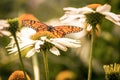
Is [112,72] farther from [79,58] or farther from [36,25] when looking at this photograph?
[79,58]

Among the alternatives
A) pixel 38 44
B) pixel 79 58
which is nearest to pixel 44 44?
pixel 38 44

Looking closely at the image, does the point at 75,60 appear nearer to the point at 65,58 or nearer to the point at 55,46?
the point at 65,58

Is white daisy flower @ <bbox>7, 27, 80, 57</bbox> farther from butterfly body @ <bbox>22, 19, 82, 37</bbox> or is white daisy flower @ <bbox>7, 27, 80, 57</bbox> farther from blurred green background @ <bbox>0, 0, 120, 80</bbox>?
blurred green background @ <bbox>0, 0, 120, 80</bbox>

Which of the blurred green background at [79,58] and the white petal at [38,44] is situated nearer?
the white petal at [38,44]

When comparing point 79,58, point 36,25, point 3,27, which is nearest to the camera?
point 3,27

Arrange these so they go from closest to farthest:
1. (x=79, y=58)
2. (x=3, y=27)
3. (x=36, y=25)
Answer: (x=3, y=27), (x=36, y=25), (x=79, y=58)

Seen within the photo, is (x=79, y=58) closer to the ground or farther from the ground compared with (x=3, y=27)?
closer to the ground

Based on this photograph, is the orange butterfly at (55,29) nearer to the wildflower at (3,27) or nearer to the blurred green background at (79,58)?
the wildflower at (3,27)

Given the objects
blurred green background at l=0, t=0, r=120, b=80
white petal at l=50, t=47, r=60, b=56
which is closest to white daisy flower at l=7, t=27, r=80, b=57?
white petal at l=50, t=47, r=60, b=56

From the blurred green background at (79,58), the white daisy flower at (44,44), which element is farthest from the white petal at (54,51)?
the blurred green background at (79,58)
